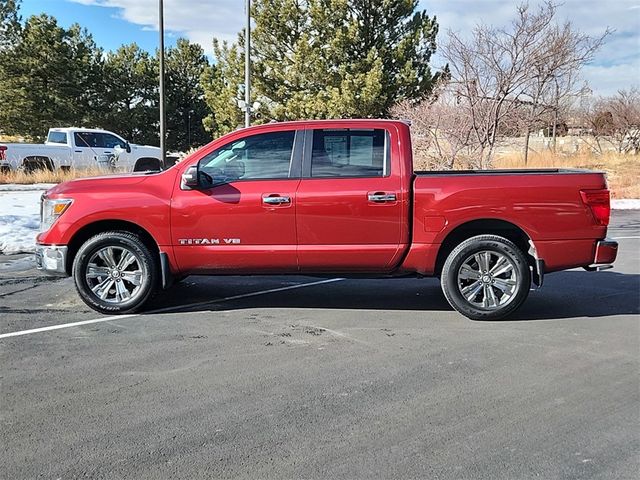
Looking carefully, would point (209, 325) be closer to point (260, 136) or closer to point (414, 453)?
point (260, 136)

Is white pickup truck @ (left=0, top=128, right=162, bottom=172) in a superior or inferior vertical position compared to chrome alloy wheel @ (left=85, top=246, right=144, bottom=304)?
superior

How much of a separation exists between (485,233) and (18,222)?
29.6 ft

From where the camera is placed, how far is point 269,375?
14.4 ft

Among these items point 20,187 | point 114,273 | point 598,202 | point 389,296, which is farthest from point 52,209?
point 20,187

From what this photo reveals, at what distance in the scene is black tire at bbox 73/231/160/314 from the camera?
19.3ft

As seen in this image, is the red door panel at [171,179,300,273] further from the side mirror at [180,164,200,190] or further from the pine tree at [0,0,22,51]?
the pine tree at [0,0,22,51]

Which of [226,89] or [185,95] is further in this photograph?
[185,95]

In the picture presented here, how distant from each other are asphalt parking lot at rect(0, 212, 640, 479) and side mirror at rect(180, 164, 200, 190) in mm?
1274

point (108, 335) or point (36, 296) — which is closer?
point (108, 335)

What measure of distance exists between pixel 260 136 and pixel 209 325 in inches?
74.4

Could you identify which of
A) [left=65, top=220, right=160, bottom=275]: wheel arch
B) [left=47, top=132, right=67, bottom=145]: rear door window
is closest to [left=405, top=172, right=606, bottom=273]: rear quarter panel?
[left=65, top=220, right=160, bottom=275]: wheel arch

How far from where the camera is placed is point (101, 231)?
6.07 metres


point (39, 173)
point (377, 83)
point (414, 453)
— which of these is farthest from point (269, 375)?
point (377, 83)

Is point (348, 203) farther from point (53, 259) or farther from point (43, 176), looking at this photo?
point (43, 176)
